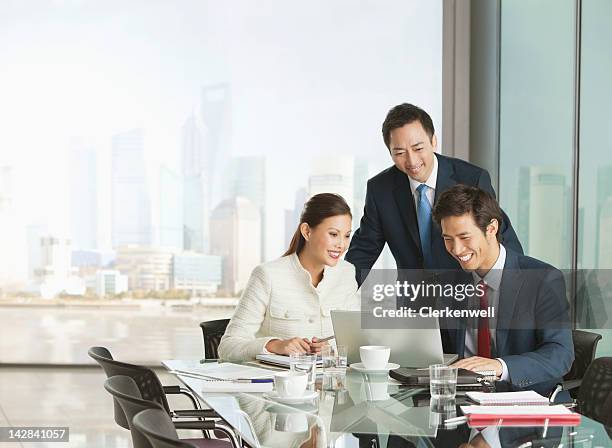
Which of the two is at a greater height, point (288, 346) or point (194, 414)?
point (288, 346)

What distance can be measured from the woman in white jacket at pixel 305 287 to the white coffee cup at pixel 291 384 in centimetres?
97

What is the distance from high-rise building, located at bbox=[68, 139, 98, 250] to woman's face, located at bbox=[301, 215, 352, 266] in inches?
151

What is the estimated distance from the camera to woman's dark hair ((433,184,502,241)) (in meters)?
3.07

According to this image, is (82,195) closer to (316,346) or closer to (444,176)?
(444,176)

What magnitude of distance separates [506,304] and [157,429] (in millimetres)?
1531

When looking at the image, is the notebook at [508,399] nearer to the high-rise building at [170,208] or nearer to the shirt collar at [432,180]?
the shirt collar at [432,180]

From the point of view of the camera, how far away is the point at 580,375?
3504 mm

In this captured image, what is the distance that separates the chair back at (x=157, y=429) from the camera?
1551 millimetres

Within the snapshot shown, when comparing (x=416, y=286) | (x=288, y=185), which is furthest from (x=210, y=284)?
(x=416, y=286)

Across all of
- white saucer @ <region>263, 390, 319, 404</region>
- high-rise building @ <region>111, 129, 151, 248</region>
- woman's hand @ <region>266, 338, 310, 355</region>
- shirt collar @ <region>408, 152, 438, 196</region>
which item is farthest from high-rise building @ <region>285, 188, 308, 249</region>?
white saucer @ <region>263, 390, 319, 404</region>

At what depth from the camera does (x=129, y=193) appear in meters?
7.01

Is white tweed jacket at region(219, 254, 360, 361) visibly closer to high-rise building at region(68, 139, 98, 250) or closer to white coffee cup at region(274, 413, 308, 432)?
white coffee cup at region(274, 413, 308, 432)

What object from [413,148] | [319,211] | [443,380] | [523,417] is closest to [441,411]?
[443,380]

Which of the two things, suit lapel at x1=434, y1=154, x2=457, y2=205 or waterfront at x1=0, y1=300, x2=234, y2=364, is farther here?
waterfront at x1=0, y1=300, x2=234, y2=364
